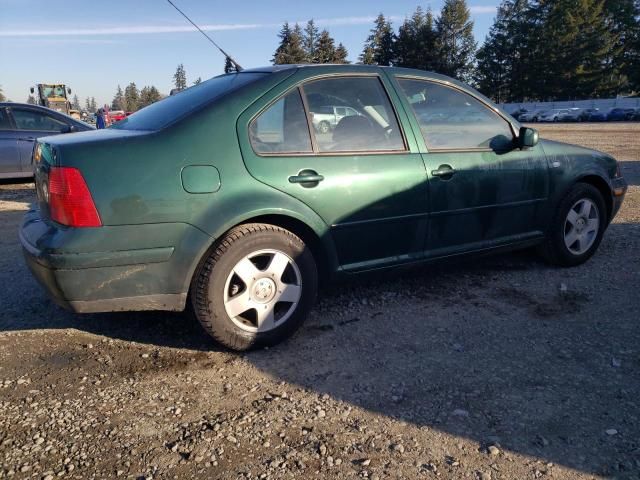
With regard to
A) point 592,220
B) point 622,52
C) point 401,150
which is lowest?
point 592,220

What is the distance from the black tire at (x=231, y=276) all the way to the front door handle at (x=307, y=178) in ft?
0.98

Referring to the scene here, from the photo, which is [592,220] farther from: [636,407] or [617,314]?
[636,407]

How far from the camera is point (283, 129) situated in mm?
3156

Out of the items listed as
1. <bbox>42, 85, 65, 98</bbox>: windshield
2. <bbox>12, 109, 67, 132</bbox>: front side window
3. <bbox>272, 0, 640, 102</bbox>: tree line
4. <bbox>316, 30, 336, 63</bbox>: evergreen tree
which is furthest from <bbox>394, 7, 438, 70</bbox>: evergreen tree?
<bbox>12, 109, 67, 132</bbox>: front side window

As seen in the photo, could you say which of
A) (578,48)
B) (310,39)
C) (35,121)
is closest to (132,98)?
(310,39)

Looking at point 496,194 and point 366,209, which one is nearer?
point 366,209

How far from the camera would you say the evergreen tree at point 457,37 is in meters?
76.3

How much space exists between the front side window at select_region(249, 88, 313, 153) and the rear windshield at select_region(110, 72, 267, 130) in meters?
0.26

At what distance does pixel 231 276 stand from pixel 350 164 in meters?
1.02

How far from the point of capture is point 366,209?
333 centimetres

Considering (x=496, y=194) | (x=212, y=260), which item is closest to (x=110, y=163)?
(x=212, y=260)

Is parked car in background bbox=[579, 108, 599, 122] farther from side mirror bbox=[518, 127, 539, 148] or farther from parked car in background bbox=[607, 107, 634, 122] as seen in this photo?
side mirror bbox=[518, 127, 539, 148]

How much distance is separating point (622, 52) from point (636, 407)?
77711mm

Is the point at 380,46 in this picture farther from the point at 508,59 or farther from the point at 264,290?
the point at 264,290
